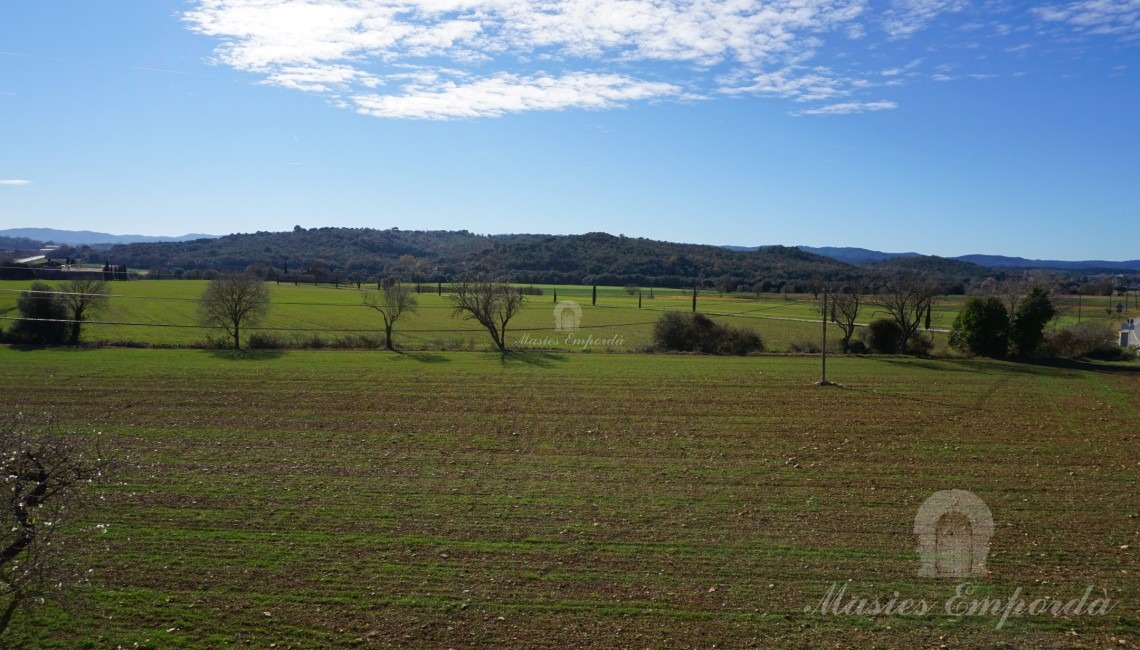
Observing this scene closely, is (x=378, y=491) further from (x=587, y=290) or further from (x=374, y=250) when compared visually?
(x=374, y=250)

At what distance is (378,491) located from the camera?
1448 centimetres

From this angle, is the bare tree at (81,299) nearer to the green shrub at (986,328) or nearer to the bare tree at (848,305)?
the bare tree at (848,305)

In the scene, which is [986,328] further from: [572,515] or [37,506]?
[37,506]

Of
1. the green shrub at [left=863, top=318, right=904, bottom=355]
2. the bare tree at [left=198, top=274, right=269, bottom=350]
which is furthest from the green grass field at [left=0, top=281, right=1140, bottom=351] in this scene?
the green shrub at [left=863, top=318, right=904, bottom=355]

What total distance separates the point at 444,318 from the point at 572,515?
5543cm

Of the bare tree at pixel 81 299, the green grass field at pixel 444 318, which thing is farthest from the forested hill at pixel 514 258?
the bare tree at pixel 81 299

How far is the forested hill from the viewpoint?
111438 mm

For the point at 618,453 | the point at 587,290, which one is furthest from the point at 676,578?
the point at 587,290

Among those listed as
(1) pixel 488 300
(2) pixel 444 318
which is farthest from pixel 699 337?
(2) pixel 444 318

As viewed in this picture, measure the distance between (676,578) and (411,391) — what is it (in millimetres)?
Answer: 18945

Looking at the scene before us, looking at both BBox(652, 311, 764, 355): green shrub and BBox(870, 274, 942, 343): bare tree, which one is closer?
BBox(870, 274, 942, 343): bare tree

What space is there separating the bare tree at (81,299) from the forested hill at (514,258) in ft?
157

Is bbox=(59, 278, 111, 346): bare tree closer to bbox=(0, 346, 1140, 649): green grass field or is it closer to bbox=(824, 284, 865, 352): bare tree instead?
bbox=(0, 346, 1140, 649): green grass field

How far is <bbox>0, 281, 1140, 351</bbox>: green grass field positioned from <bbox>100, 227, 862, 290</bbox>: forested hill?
1853cm
